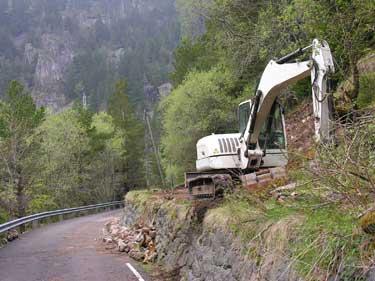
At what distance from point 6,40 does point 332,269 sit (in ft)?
683

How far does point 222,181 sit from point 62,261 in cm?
567

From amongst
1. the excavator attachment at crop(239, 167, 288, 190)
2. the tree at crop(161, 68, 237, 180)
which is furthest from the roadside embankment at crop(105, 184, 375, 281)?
the tree at crop(161, 68, 237, 180)

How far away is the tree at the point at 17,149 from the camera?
106 feet

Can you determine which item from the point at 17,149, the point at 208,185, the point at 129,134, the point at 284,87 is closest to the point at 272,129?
the point at 284,87

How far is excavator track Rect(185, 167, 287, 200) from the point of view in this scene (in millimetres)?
9430

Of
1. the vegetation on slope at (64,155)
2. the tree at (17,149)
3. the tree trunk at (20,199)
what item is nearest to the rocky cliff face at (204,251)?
the tree trunk at (20,199)

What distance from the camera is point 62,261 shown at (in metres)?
13.0

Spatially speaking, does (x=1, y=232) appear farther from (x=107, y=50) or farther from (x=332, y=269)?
(x=107, y=50)

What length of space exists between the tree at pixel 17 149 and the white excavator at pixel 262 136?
23.4 meters

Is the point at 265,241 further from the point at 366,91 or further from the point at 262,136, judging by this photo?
the point at 366,91

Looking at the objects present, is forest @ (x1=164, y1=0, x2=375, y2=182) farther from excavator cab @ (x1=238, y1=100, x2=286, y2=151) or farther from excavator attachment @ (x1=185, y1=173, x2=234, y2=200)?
excavator attachment @ (x1=185, y1=173, x2=234, y2=200)

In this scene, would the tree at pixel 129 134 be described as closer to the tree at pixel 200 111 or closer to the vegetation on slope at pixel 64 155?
the vegetation on slope at pixel 64 155

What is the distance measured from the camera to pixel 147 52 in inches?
6457

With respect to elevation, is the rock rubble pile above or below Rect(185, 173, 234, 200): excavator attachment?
below
